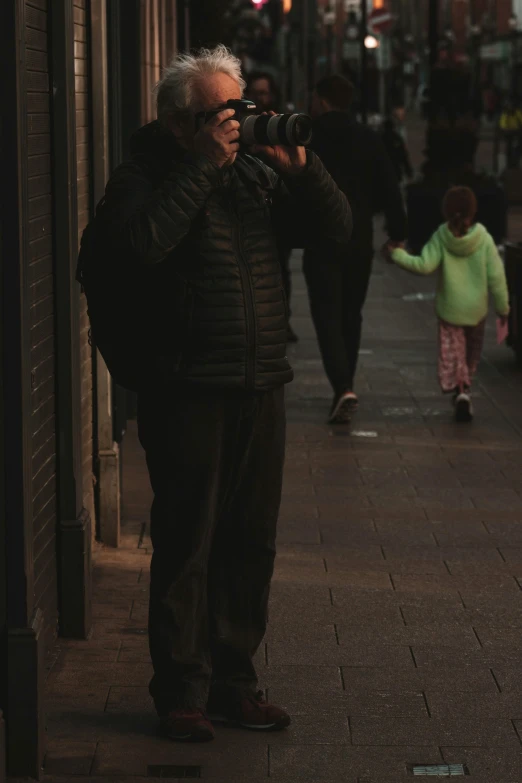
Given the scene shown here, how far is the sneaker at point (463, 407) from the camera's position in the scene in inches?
405

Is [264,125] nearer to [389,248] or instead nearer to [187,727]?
[187,727]

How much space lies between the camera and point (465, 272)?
33.6 feet

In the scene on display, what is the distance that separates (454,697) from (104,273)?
1752 millimetres

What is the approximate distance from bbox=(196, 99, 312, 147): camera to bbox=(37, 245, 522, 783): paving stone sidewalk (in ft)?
5.44

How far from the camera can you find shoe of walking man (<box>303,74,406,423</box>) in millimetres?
9969

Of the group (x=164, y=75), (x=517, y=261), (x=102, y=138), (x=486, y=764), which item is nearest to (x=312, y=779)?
(x=486, y=764)

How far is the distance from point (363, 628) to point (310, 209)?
1847 millimetres

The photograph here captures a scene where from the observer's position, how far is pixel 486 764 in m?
4.61

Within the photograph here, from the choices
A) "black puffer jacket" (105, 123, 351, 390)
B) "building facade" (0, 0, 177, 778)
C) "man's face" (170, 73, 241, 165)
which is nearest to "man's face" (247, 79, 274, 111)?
"building facade" (0, 0, 177, 778)

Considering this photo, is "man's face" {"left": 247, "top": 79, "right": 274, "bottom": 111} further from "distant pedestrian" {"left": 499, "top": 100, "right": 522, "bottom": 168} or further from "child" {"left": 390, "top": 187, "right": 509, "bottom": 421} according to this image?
"distant pedestrian" {"left": 499, "top": 100, "right": 522, "bottom": 168}

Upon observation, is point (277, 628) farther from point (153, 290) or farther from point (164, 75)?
point (164, 75)

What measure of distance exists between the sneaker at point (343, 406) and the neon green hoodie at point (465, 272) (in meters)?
0.78

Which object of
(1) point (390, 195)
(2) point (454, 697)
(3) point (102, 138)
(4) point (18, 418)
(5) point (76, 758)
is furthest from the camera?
(1) point (390, 195)

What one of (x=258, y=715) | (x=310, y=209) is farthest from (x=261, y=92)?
(x=258, y=715)
